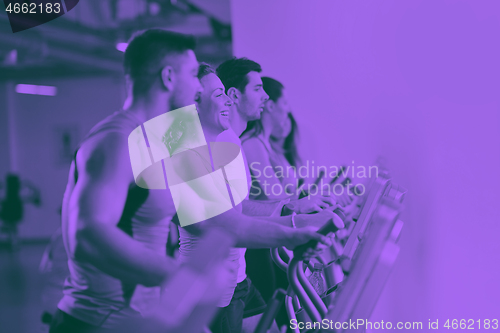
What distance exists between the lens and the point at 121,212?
→ 39.7 inches

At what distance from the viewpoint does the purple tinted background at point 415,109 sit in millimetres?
2180

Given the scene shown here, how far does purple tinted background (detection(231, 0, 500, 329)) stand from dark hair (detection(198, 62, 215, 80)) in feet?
2.84

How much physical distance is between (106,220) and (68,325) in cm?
37

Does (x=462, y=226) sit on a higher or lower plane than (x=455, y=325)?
higher

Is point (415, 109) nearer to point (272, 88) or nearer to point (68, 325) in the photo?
point (272, 88)

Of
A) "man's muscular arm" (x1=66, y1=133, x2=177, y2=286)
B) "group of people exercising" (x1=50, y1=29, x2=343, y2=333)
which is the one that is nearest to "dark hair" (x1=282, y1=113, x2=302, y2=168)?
"group of people exercising" (x1=50, y1=29, x2=343, y2=333)

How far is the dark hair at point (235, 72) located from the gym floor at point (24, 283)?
1007mm

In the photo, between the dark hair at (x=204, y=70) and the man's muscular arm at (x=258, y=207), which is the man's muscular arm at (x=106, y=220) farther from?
the man's muscular arm at (x=258, y=207)

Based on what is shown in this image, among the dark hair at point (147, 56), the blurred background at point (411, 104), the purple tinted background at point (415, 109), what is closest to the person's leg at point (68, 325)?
the dark hair at point (147, 56)

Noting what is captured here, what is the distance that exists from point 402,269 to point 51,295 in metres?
1.98

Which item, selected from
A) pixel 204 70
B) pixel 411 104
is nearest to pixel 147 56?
pixel 204 70

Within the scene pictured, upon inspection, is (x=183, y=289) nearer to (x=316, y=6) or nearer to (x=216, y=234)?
(x=216, y=234)

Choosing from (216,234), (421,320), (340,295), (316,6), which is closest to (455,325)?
(421,320)

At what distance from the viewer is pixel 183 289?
1.79 feet
